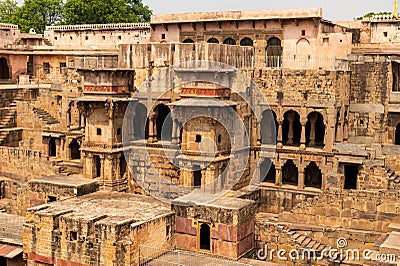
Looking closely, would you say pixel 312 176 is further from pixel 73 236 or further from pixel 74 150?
pixel 74 150

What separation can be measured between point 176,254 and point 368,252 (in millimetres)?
7259

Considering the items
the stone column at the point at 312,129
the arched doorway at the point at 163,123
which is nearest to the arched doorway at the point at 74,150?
the arched doorway at the point at 163,123

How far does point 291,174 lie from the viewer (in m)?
29.2

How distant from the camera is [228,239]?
21.5 metres

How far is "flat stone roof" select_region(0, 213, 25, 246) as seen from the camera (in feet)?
76.7

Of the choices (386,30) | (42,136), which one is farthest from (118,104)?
(386,30)

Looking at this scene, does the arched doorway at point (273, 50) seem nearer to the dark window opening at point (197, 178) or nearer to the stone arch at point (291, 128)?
the stone arch at point (291, 128)

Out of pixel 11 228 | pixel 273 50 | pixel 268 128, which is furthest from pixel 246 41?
pixel 11 228

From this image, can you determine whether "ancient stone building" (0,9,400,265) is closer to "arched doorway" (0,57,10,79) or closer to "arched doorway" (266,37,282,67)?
"arched doorway" (266,37,282,67)

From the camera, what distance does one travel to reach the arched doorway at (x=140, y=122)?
92.5 ft

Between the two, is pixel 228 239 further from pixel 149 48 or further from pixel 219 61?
pixel 149 48

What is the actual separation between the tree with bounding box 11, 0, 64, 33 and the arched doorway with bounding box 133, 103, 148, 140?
3507 cm

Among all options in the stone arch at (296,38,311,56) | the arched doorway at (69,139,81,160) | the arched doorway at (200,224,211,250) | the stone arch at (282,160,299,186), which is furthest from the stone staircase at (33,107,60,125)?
the stone arch at (296,38,311,56)

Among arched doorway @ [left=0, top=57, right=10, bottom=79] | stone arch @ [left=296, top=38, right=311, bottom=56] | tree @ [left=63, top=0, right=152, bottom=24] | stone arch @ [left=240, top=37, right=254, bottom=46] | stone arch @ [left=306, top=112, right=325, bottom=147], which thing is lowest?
stone arch @ [left=306, top=112, right=325, bottom=147]
